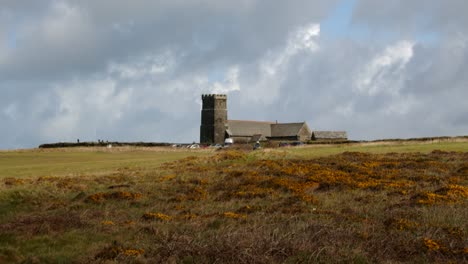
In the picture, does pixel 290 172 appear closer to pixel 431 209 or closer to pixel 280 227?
pixel 431 209

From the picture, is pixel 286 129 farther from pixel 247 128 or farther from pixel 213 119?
pixel 213 119

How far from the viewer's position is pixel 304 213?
18344 millimetres

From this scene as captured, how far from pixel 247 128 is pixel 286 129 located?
445 inches

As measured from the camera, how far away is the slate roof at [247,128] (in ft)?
443

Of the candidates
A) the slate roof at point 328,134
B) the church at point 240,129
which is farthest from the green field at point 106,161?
the slate roof at point 328,134

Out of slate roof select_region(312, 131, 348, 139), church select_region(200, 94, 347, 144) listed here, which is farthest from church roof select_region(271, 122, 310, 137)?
slate roof select_region(312, 131, 348, 139)

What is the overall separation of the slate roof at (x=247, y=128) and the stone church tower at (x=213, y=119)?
2.64 metres

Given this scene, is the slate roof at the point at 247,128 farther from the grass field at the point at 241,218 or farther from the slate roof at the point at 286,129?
the grass field at the point at 241,218

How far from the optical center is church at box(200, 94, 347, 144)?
433ft

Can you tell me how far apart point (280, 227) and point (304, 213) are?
11.1ft

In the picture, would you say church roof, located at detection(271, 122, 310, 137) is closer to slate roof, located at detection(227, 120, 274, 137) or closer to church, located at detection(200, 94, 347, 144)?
church, located at detection(200, 94, 347, 144)

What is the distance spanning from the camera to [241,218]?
17.3m

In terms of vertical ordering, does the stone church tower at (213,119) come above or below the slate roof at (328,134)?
above

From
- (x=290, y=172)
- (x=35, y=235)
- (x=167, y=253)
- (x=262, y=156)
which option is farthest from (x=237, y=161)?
(x=167, y=253)
